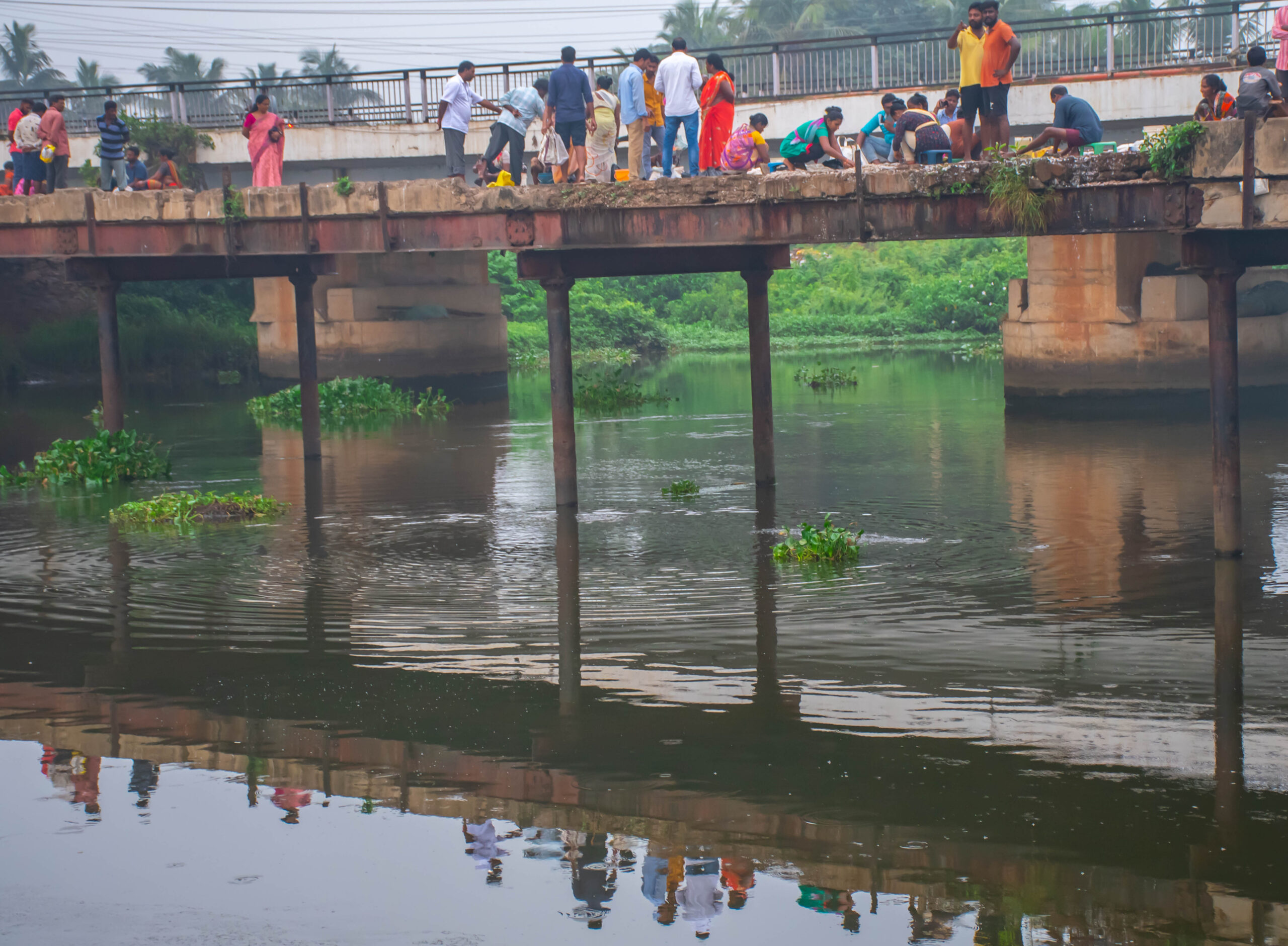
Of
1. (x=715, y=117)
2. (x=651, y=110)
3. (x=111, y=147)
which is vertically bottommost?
(x=715, y=117)

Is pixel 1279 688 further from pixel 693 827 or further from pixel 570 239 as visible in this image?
pixel 570 239

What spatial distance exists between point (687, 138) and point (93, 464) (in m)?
9.76

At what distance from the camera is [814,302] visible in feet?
183

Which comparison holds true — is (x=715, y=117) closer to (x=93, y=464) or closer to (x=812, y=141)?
(x=812, y=141)

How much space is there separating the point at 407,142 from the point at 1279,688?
85.0 ft

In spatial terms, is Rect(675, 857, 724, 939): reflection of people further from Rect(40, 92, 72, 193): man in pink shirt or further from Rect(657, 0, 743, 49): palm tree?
Rect(657, 0, 743, 49): palm tree

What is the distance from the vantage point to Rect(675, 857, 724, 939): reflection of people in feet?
21.1

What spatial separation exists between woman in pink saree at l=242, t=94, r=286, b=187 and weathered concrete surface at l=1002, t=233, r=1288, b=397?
46.9 ft

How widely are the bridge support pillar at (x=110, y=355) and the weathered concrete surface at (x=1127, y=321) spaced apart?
16.1 metres

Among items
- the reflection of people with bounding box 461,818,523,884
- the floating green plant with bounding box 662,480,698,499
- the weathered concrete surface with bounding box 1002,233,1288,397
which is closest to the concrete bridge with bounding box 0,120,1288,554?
the floating green plant with bounding box 662,480,698,499

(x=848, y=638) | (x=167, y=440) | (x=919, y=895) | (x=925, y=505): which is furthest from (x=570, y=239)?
(x=167, y=440)

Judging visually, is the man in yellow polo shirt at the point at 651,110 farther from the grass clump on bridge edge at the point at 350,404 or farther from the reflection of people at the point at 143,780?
the grass clump on bridge edge at the point at 350,404

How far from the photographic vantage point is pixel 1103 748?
8.17 meters

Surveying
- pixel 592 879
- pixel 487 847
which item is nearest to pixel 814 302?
pixel 487 847
